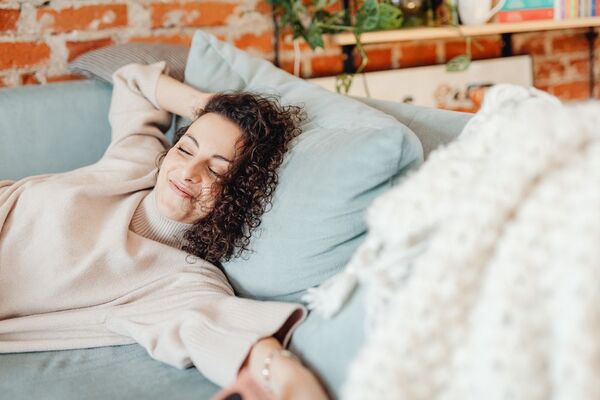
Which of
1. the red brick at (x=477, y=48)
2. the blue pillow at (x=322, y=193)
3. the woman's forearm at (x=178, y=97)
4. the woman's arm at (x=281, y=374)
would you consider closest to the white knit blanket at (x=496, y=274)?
the woman's arm at (x=281, y=374)

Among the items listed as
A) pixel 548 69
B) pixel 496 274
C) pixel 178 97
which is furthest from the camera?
pixel 548 69

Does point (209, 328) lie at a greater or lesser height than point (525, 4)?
lesser

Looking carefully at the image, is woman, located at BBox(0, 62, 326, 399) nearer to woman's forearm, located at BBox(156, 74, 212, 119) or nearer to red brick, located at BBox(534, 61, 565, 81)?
woman's forearm, located at BBox(156, 74, 212, 119)

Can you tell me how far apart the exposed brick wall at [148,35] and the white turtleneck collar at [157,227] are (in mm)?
659

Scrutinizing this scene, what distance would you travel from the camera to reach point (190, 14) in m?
2.12

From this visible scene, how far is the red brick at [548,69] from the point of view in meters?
2.95

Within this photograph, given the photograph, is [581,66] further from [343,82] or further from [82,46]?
[82,46]

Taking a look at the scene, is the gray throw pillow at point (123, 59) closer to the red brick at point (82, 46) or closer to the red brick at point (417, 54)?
the red brick at point (82, 46)

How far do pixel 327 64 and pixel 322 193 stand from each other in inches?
55.1

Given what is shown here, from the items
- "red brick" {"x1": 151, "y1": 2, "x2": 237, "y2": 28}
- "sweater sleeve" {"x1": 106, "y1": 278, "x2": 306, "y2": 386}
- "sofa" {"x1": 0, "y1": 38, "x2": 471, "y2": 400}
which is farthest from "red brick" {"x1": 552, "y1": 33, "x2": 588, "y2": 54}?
"sweater sleeve" {"x1": 106, "y1": 278, "x2": 306, "y2": 386}

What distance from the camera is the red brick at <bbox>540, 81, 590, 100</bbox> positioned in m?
3.02

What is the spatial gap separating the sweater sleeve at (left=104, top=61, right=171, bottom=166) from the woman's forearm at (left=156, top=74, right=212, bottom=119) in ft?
0.05

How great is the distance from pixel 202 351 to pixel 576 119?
23.9 inches

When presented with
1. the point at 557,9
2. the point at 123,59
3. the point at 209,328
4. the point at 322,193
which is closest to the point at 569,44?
the point at 557,9
